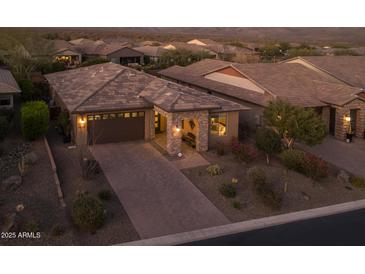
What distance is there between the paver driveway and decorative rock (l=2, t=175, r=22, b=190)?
3813 mm

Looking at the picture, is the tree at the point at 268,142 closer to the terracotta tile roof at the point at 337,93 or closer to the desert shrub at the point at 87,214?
the terracotta tile roof at the point at 337,93

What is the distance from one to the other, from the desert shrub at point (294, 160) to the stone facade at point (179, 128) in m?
4.71

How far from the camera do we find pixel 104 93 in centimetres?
2356

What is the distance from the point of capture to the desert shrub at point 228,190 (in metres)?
16.2

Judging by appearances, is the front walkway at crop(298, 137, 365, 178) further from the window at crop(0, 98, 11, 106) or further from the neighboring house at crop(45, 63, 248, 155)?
the window at crop(0, 98, 11, 106)

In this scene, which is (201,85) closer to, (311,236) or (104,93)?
(104,93)

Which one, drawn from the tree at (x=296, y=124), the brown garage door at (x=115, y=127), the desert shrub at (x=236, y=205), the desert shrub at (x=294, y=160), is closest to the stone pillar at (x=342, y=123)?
the tree at (x=296, y=124)

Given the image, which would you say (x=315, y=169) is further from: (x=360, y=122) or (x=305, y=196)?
(x=360, y=122)

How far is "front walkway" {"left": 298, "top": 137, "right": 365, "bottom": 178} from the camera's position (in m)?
20.4

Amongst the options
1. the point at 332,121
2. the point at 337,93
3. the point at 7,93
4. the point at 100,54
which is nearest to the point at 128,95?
the point at 7,93

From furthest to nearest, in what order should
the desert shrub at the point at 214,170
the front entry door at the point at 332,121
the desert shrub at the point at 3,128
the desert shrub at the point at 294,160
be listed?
the front entry door at the point at 332,121 → the desert shrub at the point at 3,128 → the desert shrub at the point at 294,160 → the desert shrub at the point at 214,170

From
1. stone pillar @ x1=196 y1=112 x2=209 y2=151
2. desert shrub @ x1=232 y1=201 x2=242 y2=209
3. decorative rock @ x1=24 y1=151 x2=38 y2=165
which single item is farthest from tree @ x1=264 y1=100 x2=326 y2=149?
decorative rock @ x1=24 y1=151 x2=38 y2=165

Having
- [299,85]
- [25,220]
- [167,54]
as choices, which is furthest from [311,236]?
[167,54]

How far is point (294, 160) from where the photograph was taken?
18.7 m
